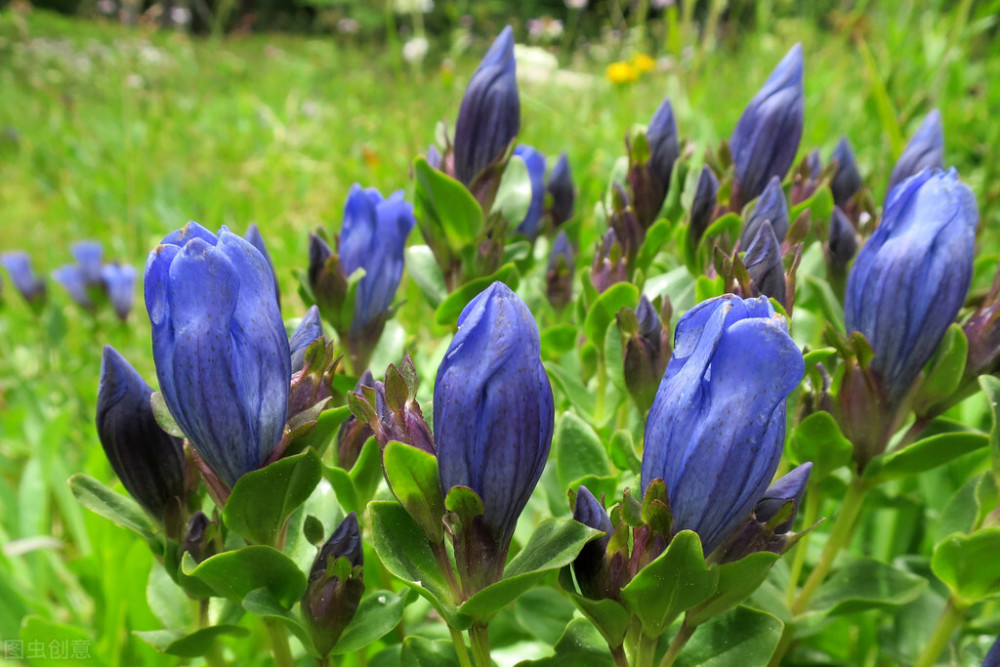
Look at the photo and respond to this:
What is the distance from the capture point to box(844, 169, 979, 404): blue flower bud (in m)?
0.87

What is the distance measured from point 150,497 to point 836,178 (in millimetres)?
1297

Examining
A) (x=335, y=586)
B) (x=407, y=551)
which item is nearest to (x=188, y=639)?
(x=335, y=586)

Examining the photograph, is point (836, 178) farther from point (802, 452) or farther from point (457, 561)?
point (457, 561)

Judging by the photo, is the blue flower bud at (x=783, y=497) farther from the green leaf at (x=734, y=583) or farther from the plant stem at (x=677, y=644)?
the plant stem at (x=677, y=644)

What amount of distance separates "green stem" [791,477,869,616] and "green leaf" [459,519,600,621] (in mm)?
483

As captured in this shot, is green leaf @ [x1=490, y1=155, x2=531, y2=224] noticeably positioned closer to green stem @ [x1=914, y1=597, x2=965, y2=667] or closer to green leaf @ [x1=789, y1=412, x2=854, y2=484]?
green leaf @ [x1=789, y1=412, x2=854, y2=484]

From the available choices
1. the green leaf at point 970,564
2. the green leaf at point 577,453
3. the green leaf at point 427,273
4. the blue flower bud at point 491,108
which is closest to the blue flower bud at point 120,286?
the green leaf at point 427,273

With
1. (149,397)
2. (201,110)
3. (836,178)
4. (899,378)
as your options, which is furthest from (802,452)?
(201,110)

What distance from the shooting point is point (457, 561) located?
758 mm

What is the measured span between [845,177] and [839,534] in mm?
729

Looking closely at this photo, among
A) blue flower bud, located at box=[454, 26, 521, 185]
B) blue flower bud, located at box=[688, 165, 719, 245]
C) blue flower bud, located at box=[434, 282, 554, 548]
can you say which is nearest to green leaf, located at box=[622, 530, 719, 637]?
blue flower bud, located at box=[434, 282, 554, 548]

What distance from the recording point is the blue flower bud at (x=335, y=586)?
0.83 metres

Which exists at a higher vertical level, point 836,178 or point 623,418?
point 836,178

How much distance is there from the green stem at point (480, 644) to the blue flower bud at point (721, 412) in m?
0.24
